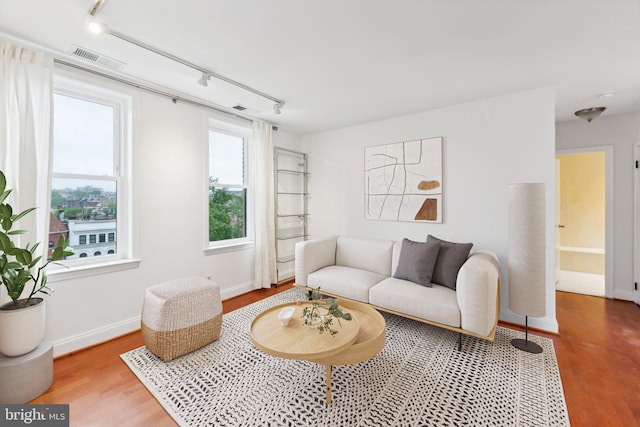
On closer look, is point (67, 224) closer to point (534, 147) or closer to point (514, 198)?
point (514, 198)

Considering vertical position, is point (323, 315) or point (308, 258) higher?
point (308, 258)

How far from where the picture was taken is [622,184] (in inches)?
140

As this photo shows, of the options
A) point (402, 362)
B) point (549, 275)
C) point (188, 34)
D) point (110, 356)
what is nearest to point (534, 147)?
point (549, 275)

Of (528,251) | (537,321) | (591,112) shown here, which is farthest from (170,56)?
(591,112)

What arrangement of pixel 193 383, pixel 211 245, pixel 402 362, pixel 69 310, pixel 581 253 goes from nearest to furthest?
pixel 193 383 < pixel 402 362 < pixel 69 310 < pixel 211 245 < pixel 581 253

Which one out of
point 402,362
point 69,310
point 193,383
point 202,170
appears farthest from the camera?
point 202,170

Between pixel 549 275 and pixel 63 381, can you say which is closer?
pixel 63 381

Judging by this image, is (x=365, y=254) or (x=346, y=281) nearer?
(x=346, y=281)

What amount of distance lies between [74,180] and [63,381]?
5.39 feet

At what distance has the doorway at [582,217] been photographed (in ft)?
15.7

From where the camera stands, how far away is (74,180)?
8.09ft

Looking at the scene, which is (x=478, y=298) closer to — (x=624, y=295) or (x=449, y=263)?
(x=449, y=263)

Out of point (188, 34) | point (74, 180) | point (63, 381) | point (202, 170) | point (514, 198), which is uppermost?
point (188, 34)

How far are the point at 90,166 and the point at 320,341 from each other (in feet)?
8.64
